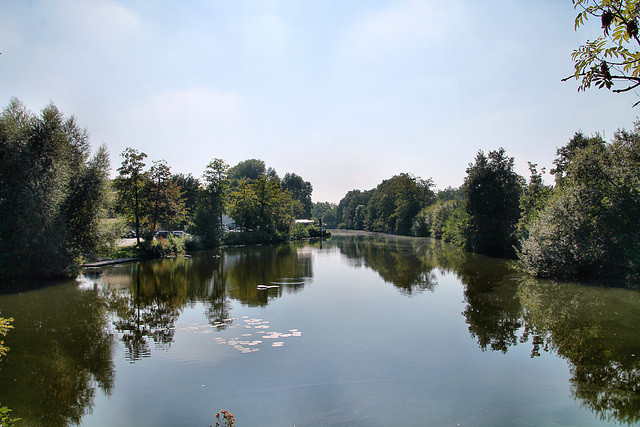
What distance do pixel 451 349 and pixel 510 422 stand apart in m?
3.06

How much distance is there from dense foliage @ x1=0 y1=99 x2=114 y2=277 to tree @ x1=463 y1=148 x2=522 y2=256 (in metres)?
28.1

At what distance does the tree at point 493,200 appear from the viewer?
101ft

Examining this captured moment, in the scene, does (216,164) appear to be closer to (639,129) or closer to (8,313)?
(8,313)

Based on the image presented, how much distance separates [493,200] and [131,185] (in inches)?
1208

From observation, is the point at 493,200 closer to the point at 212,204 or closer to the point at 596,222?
the point at 596,222

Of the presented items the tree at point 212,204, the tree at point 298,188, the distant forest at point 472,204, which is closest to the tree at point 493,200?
the distant forest at point 472,204

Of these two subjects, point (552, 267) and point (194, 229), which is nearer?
point (552, 267)

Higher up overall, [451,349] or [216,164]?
[216,164]

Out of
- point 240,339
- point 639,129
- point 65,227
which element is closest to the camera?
point 240,339

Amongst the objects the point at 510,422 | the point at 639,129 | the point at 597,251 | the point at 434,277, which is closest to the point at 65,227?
the point at 434,277

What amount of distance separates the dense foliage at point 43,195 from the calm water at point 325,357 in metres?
4.00

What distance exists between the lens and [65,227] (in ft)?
60.7

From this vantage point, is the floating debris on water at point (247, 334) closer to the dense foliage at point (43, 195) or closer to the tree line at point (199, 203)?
the dense foliage at point (43, 195)

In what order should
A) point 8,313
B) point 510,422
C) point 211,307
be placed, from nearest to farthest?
point 510,422
point 8,313
point 211,307
